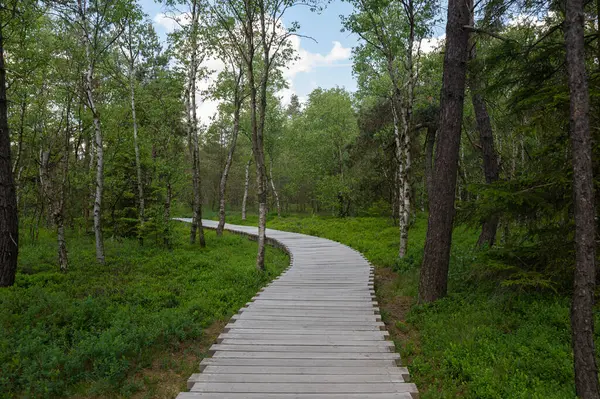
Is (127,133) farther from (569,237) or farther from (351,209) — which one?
(351,209)

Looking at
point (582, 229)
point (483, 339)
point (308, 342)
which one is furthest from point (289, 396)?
point (582, 229)

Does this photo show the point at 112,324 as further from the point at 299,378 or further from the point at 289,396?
the point at 289,396

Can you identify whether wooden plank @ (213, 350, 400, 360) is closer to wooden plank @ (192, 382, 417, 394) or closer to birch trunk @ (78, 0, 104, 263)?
wooden plank @ (192, 382, 417, 394)

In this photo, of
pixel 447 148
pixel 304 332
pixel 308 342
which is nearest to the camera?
pixel 308 342

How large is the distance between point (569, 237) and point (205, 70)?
721 inches

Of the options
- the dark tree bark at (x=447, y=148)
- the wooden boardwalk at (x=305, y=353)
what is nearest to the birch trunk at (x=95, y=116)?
the wooden boardwalk at (x=305, y=353)

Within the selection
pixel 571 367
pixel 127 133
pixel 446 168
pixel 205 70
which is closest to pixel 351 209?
pixel 205 70

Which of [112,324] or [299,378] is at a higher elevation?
[299,378]

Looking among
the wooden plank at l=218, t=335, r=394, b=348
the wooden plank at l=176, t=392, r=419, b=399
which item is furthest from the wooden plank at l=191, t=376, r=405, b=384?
the wooden plank at l=218, t=335, r=394, b=348

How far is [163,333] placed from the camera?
6.33m

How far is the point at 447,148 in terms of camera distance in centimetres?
737

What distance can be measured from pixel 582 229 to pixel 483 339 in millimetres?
2596

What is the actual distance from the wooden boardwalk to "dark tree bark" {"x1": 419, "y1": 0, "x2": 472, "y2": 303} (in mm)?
1618

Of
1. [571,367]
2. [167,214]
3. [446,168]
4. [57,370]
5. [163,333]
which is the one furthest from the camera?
[167,214]
